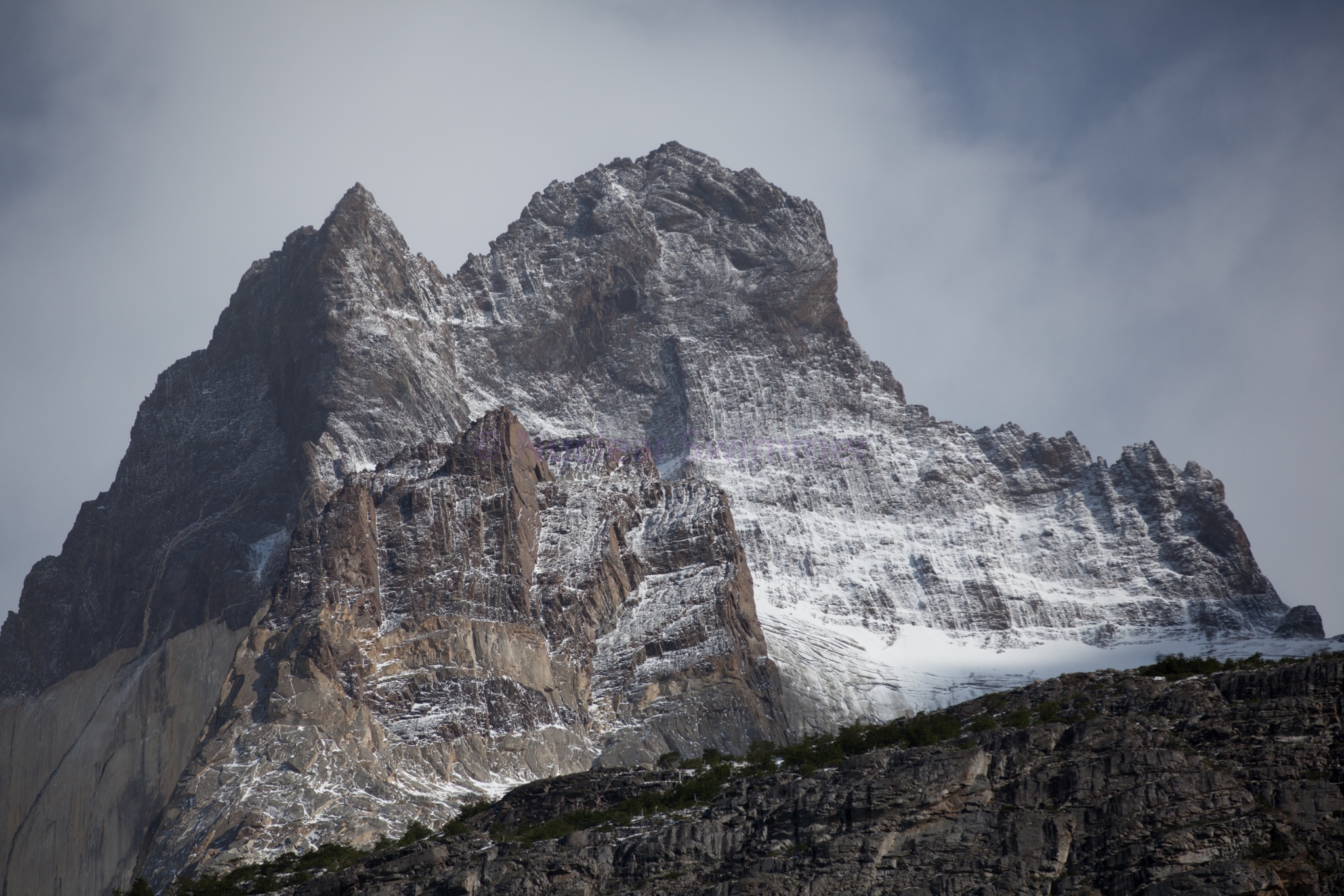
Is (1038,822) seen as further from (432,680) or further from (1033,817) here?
(432,680)

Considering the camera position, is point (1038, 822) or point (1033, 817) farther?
point (1033, 817)

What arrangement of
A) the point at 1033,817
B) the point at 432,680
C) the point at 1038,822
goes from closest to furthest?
1. the point at 1038,822
2. the point at 1033,817
3. the point at 432,680

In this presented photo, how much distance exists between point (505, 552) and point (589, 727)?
23.5 meters

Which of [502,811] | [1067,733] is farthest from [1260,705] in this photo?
[502,811]

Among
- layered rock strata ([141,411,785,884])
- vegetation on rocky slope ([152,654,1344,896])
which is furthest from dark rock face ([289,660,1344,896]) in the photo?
layered rock strata ([141,411,785,884])

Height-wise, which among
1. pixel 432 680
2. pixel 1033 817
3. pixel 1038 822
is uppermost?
pixel 432 680

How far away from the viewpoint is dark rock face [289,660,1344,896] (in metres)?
79.9

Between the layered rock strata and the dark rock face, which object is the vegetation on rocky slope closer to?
the dark rock face

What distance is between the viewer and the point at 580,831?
→ 98.8m

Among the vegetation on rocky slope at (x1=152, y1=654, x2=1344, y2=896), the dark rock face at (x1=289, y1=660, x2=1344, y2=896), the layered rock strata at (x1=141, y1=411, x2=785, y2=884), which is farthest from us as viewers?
the layered rock strata at (x1=141, y1=411, x2=785, y2=884)

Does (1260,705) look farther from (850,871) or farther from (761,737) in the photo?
(761,737)

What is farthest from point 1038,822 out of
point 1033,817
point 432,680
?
point 432,680

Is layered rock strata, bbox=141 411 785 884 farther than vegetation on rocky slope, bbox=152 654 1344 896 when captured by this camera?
Yes

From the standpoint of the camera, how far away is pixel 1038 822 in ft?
276
